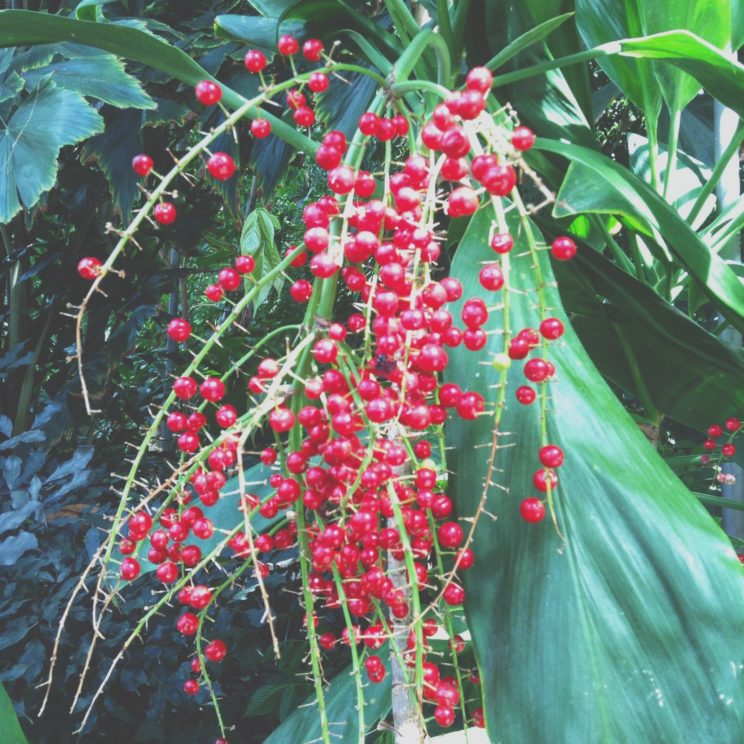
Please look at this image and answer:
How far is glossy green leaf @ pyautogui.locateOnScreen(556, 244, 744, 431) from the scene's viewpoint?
24.5 inches

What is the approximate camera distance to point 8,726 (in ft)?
2.01

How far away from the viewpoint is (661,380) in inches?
31.1

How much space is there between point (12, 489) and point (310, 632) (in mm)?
688

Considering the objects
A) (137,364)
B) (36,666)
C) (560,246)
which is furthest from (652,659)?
(137,364)

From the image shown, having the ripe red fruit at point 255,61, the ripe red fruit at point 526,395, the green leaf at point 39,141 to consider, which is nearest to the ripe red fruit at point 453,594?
the ripe red fruit at point 526,395

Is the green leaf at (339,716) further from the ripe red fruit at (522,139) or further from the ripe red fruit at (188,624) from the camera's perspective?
the ripe red fruit at (522,139)

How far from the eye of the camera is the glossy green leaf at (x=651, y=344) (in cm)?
62

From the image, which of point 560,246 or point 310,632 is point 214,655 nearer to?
point 310,632

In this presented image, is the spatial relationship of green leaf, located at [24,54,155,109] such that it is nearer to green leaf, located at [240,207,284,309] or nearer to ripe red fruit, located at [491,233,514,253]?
green leaf, located at [240,207,284,309]

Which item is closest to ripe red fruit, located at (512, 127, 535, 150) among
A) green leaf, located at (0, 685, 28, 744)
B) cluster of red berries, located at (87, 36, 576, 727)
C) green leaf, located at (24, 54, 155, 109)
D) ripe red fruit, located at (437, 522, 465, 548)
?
cluster of red berries, located at (87, 36, 576, 727)

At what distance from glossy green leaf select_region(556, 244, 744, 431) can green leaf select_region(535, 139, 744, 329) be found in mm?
37

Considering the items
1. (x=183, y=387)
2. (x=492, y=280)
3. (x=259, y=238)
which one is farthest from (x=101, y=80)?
(x=492, y=280)

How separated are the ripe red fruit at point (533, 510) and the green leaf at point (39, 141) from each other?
545 millimetres

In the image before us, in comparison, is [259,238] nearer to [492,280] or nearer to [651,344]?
[651,344]
